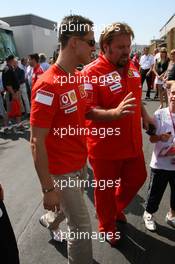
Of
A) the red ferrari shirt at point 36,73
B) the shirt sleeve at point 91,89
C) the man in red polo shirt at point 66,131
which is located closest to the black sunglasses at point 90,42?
the man in red polo shirt at point 66,131

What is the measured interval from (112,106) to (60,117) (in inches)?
31.9

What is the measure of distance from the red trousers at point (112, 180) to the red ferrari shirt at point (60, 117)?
68cm

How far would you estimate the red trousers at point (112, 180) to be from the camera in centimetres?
328

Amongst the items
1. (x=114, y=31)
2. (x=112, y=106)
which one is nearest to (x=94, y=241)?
(x=112, y=106)

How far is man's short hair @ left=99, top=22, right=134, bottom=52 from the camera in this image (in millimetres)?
2965

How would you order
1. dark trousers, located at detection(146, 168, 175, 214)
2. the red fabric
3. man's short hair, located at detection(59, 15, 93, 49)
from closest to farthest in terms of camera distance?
man's short hair, located at detection(59, 15, 93, 49) → dark trousers, located at detection(146, 168, 175, 214) → the red fabric

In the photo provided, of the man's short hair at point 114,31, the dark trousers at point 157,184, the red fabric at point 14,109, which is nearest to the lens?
the man's short hair at point 114,31

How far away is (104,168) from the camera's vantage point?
326 cm

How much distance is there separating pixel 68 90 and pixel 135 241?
1.76m

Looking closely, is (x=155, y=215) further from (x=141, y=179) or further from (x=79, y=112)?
(x=79, y=112)

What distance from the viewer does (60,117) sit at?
240 cm

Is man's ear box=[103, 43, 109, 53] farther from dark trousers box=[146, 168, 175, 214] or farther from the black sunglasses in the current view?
dark trousers box=[146, 168, 175, 214]

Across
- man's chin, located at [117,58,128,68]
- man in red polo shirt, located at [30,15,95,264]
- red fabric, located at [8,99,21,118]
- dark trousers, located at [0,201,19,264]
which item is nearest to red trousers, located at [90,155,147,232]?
man in red polo shirt, located at [30,15,95,264]

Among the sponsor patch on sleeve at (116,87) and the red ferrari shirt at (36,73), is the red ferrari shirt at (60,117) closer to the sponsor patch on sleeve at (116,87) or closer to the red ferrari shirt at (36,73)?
the sponsor patch on sleeve at (116,87)
